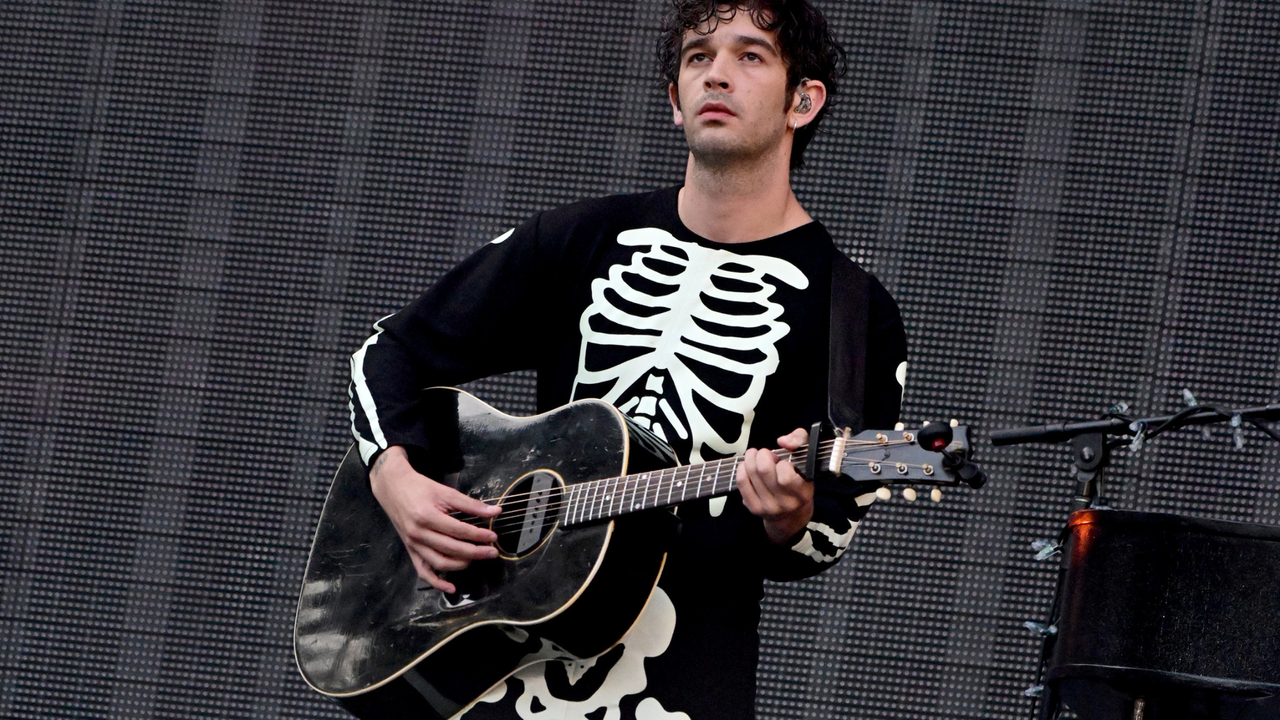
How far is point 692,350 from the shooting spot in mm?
2004

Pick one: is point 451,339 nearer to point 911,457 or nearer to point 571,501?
point 571,501

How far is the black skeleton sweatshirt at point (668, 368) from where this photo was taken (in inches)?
73.8

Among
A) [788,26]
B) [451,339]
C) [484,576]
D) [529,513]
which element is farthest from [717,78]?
[484,576]

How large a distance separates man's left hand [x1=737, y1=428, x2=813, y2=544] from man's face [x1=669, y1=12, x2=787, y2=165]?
19.7 inches

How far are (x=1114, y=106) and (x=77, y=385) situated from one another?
3.11 metres

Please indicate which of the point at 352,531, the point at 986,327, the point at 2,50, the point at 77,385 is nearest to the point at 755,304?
the point at 352,531

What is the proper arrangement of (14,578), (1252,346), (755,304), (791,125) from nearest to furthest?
1. (755,304)
2. (791,125)
3. (1252,346)
4. (14,578)

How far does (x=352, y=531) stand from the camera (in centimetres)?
221

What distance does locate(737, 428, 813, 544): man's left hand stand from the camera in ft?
5.71

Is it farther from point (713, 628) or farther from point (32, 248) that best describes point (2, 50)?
point (713, 628)

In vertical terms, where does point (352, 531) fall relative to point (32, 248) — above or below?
below

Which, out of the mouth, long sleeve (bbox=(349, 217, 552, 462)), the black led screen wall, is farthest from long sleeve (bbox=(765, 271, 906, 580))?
the black led screen wall

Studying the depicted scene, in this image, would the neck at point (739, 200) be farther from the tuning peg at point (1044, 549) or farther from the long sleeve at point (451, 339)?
the tuning peg at point (1044, 549)

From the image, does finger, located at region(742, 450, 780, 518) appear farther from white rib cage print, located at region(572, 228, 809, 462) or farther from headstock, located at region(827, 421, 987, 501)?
white rib cage print, located at region(572, 228, 809, 462)
